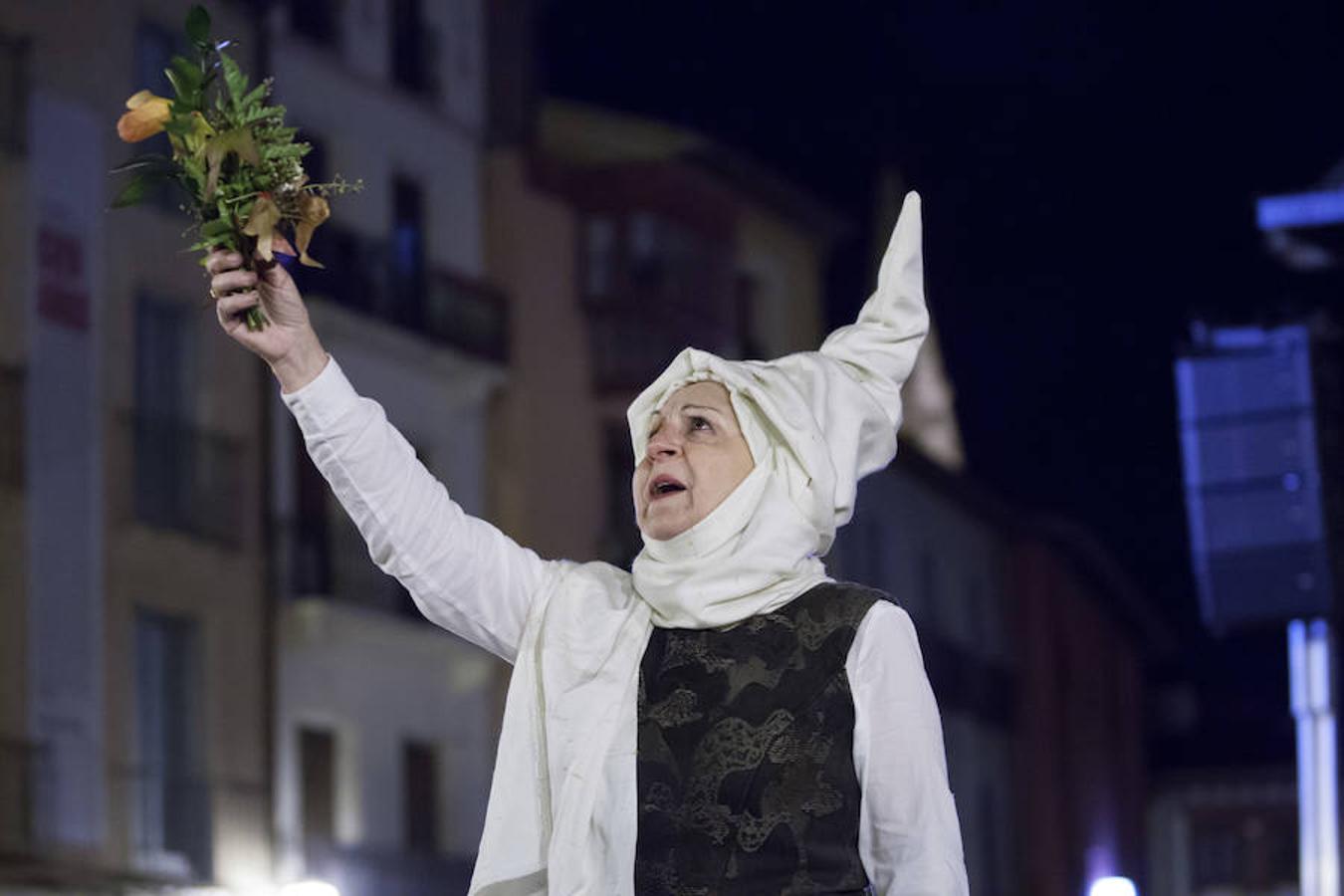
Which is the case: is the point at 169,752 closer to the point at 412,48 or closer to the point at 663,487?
the point at 412,48

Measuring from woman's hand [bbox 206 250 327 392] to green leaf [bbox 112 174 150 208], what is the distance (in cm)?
13

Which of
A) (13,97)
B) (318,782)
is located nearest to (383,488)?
(13,97)

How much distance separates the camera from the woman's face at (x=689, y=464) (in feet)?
12.4

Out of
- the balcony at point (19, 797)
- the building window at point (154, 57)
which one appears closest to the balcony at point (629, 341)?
the building window at point (154, 57)

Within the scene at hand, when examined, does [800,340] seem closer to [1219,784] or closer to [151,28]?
[151,28]

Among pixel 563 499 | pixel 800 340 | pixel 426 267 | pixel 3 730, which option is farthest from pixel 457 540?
pixel 800 340

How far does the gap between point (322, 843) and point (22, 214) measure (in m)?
4.87

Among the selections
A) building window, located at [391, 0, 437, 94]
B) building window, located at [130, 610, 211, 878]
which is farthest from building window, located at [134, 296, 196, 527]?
building window, located at [391, 0, 437, 94]

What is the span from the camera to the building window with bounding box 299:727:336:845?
19.0 m

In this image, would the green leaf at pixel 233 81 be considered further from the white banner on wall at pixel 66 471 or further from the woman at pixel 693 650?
the white banner on wall at pixel 66 471

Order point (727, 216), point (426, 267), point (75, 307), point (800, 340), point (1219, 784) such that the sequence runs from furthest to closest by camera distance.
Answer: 1. point (1219, 784)
2. point (800, 340)
3. point (727, 216)
4. point (426, 267)
5. point (75, 307)

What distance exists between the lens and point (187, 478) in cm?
1786

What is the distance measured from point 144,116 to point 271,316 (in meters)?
0.28

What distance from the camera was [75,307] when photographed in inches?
651
